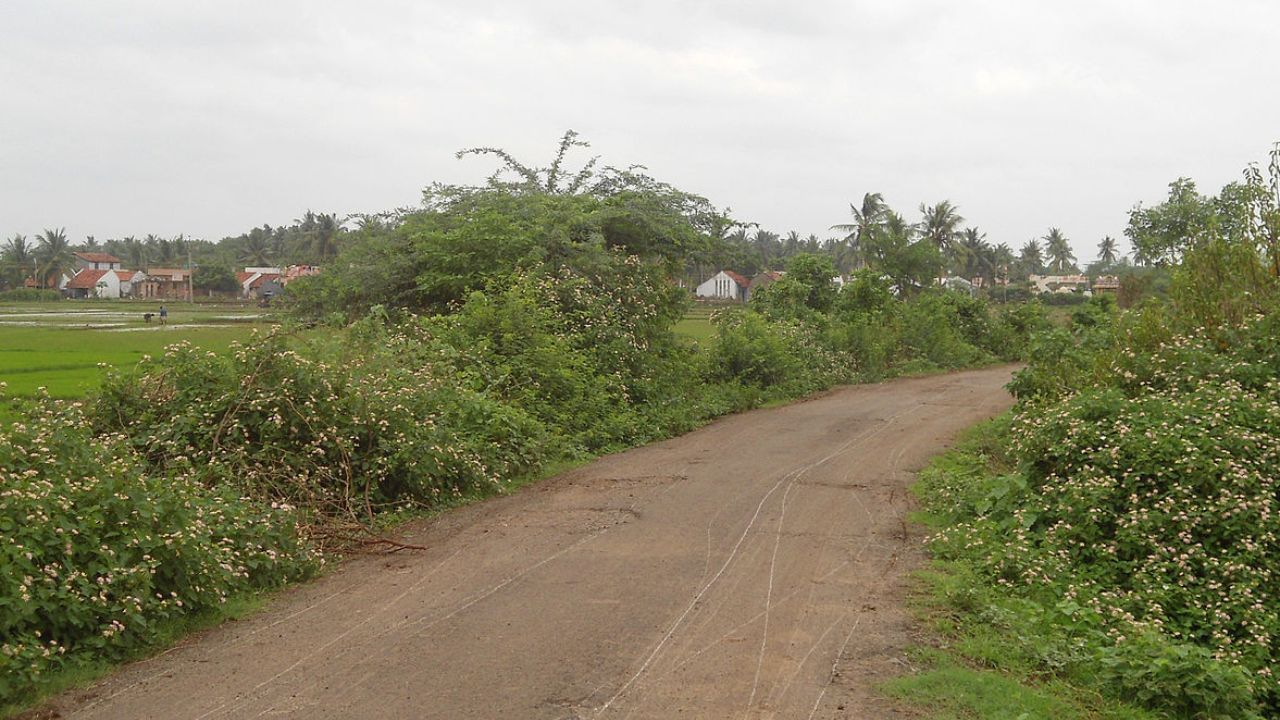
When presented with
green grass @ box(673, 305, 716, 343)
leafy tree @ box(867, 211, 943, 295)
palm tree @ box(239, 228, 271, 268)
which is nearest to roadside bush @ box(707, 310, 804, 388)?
green grass @ box(673, 305, 716, 343)

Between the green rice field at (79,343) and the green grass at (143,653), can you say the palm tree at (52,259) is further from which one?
the green grass at (143,653)

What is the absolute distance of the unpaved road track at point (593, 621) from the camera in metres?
5.10

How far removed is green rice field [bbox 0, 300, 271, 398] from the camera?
18.1 m

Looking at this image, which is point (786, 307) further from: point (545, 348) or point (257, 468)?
point (257, 468)

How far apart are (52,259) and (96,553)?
9851 cm

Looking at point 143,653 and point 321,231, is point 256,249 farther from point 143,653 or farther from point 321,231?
point 143,653

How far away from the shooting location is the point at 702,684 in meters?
5.29

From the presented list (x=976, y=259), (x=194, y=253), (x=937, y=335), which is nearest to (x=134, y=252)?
(x=194, y=253)

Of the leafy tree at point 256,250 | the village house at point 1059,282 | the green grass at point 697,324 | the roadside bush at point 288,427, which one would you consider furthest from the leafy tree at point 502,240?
the leafy tree at point 256,250

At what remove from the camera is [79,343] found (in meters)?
29.3

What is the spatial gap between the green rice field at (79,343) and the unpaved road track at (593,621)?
4372mm

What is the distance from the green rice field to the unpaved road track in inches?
172

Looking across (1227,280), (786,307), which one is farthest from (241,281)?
(1227,280)

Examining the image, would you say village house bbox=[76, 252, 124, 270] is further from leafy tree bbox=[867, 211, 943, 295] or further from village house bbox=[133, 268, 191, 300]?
leafy tree bbox=[867, 211, 943, 295]
